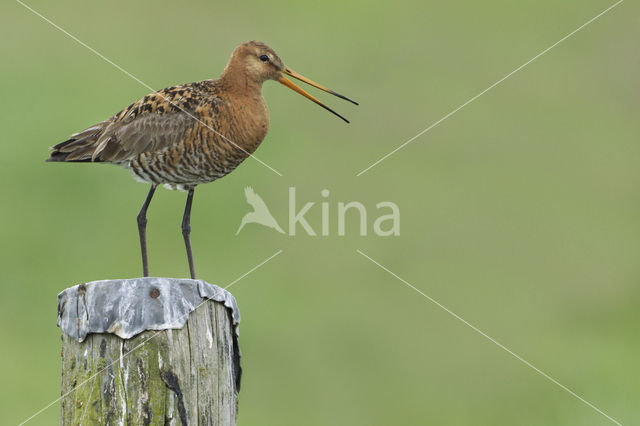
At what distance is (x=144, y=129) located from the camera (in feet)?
23.3

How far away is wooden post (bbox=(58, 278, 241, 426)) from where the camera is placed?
476 centimetres

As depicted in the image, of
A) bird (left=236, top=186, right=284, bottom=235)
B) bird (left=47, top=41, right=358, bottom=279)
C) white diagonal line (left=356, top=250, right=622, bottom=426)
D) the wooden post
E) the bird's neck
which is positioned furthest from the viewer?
bird (left=236, top=186, right=284, bottom=235)

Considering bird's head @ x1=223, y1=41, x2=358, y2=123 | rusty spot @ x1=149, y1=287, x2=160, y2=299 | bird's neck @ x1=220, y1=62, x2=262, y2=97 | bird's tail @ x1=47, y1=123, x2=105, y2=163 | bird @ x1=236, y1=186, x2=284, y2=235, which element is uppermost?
bird's head @ x1=223, y1=41, x2=358, y2=123

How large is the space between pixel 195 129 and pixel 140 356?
8.32 ft

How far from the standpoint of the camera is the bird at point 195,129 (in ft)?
22.8

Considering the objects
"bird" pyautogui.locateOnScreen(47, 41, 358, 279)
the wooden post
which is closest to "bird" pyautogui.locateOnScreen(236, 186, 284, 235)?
"bird" pyautogui.locateOnScreen(47, 41, 358, 279)

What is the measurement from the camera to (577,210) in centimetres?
2123

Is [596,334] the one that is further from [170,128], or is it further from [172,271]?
[170,128]

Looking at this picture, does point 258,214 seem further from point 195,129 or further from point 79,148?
point 195,129

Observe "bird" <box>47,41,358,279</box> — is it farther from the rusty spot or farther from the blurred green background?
the blurred green background

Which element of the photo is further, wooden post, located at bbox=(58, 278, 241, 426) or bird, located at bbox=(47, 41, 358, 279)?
bird, located at bbox=(47, 41, 358, 279)

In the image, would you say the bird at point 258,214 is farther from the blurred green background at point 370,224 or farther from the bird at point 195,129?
the bird at point 195,129

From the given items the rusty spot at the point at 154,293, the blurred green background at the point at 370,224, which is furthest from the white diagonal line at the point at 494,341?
the rusty spot at the point at 154,293

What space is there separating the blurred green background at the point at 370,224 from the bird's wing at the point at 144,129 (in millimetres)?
6984
